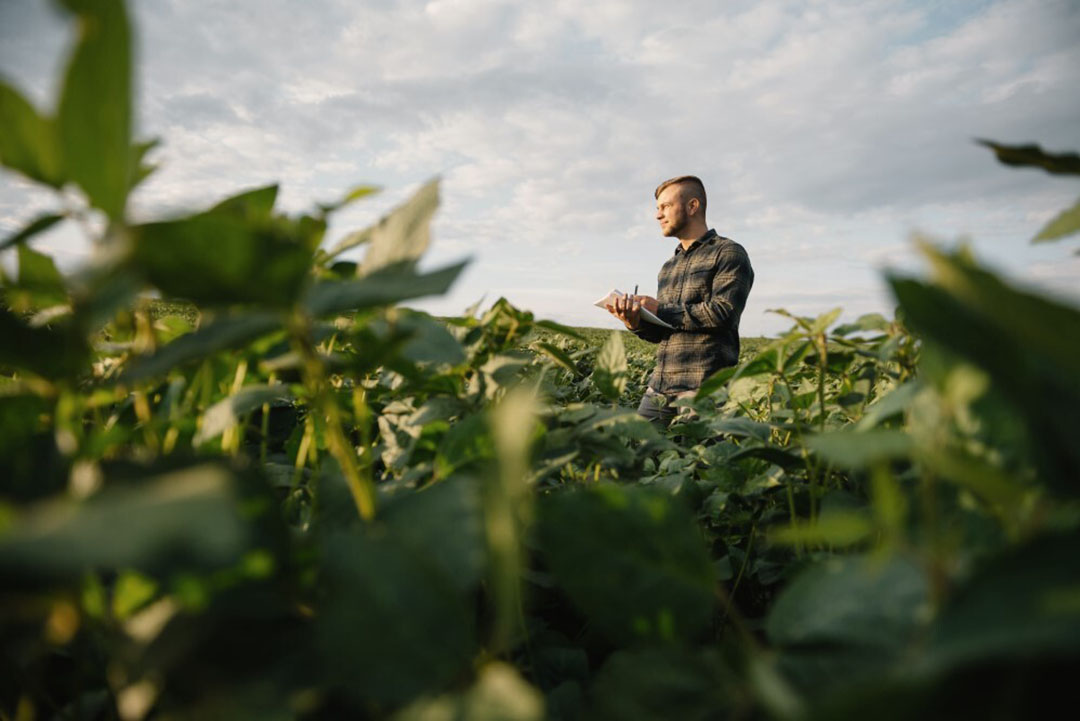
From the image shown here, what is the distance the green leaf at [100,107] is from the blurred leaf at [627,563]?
260mm

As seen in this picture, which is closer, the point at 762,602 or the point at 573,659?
the point at 573,659

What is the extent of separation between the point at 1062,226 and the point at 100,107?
548 millimetres

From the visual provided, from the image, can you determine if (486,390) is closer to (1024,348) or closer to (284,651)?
(284,651)

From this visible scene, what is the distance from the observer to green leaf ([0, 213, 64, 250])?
380mm

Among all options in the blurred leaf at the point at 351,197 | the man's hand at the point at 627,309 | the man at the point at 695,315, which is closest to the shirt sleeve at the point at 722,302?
the man at the point at 695,315

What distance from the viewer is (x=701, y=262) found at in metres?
4.12

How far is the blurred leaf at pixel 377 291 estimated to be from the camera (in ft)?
1.07

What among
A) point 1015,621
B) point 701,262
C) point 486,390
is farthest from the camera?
point 701,262

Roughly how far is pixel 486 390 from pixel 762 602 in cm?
46

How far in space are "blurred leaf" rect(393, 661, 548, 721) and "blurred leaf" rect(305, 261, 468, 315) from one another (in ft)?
0.65

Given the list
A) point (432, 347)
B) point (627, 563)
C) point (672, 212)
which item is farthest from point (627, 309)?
point (627, 563)

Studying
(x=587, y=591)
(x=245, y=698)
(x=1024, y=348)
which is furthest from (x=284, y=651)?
(x=1024, y=348)

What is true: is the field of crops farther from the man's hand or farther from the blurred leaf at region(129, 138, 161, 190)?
the man's hand

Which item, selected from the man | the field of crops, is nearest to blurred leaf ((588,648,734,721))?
the field of crops
